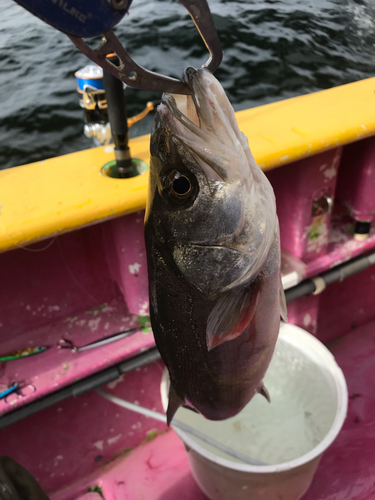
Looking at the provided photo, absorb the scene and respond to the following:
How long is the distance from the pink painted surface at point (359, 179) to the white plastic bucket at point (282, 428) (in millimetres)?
805

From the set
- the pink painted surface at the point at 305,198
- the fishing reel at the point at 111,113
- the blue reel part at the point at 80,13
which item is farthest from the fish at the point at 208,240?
the pink painted surface at the point at 305,198

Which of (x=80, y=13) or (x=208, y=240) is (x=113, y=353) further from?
(x=80, y=13)

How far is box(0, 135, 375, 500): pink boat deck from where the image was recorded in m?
1.75

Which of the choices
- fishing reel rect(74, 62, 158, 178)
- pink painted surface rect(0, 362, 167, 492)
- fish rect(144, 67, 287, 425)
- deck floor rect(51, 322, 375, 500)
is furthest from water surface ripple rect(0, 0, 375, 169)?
fish rect(144, 67, 287, 425)

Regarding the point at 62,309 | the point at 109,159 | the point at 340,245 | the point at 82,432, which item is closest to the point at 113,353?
the point at 62,309

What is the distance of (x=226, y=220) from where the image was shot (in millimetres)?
839

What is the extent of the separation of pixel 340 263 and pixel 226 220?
1646 mm

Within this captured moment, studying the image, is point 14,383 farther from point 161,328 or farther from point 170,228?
point 170,228

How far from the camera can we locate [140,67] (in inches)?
27.7

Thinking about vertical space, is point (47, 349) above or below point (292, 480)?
above

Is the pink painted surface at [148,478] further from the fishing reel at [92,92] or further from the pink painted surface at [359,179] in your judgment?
the fishing reel at [92,92]

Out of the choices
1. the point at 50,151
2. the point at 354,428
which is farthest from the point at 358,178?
the point at 50,151

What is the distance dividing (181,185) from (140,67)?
25cm

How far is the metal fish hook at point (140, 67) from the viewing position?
655 mm
